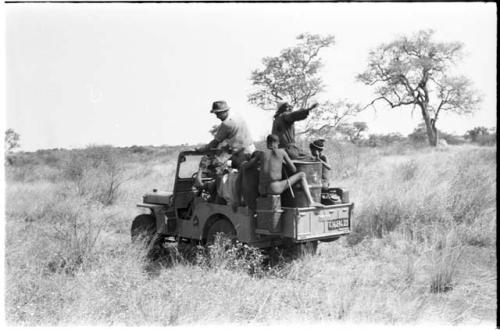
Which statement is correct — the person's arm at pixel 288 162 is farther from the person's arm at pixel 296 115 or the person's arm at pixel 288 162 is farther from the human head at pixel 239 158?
the human head at pixel 239 158

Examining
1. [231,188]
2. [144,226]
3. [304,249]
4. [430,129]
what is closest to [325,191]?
[304,249]

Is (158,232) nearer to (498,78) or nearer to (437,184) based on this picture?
(498,78)

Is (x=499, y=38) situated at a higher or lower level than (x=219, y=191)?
higher

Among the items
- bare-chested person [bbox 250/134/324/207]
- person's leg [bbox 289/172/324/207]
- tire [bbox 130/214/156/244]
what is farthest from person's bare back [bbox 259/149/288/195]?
tire [bbox 130/214/156/244]

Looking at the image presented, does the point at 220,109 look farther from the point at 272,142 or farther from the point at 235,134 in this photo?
the point at 272,142

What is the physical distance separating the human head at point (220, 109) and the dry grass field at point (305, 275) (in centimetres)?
176

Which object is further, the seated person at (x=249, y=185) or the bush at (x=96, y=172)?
the bush at (x=96, y=172)

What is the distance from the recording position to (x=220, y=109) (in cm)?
652

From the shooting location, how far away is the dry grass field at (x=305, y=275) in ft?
15.7

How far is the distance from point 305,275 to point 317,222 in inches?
31.6

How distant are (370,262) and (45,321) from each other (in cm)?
415

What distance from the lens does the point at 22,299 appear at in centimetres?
501

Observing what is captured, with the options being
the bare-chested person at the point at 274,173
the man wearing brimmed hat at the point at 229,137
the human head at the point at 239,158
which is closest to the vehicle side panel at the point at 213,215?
the man wearing brimmed hat at the point at 229,137

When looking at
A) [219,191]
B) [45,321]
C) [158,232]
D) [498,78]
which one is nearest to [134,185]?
[158,232]
